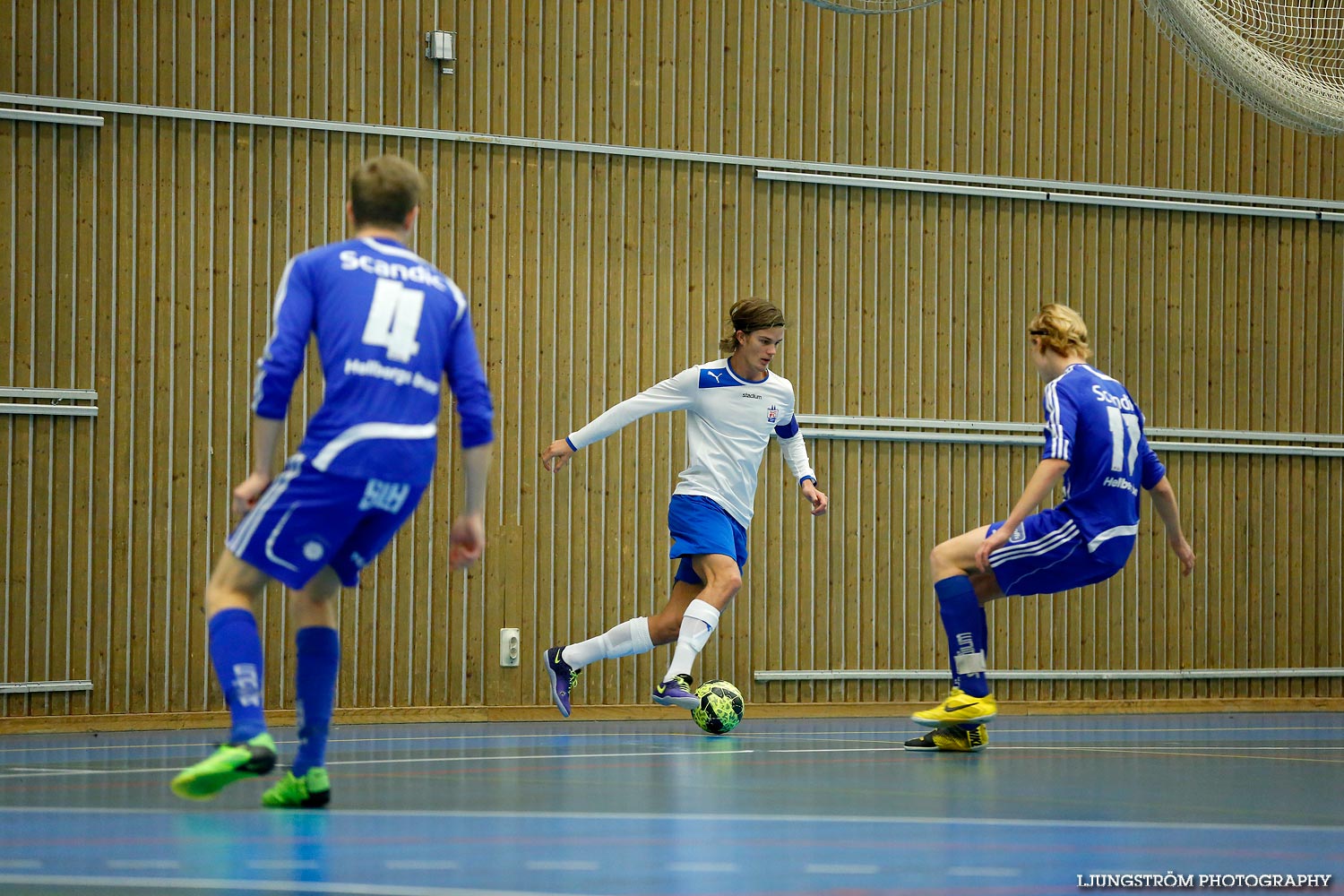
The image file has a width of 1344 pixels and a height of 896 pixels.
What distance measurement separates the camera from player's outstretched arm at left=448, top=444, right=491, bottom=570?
3.95 meters

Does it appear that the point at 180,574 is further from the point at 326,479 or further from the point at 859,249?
the point at 326,479

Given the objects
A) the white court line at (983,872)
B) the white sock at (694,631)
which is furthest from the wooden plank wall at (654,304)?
the white court line at (983,872)

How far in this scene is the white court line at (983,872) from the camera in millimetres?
3055

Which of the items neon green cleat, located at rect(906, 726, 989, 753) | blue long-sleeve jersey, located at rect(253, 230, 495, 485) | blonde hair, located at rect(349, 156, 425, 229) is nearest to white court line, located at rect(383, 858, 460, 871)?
blue long-sleeve jersey, located at rect(253, 230, 495, 485)

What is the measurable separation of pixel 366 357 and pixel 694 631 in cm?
350

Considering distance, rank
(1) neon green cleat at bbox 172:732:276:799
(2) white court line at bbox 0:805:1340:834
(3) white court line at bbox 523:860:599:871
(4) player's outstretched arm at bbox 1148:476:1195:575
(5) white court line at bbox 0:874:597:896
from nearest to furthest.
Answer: (5) white court line at bbox 0:874:597:896 < (3) white court line at bbox 523:860:599:871 < (1) neon green cleat at bbox 172:732:276:799 < (2) white court line at bbox 0:805:1340:834 < (4) player's outstretched arm at bbox 1148:476:1195:575

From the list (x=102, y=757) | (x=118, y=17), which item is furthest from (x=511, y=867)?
(x=118, y=17)

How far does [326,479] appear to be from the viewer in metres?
3.72

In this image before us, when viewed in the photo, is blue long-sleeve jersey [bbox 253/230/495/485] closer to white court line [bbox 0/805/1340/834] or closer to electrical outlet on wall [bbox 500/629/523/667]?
white court line [bbox 0/805/1340/834]

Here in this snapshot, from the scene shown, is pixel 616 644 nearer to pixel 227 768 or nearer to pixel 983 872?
pixel 227 768

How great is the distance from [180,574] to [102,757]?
2.59m

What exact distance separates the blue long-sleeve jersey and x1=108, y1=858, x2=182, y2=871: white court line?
0.98 m

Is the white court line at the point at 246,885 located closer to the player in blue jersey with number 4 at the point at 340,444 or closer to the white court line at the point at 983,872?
the player in blue jersey with number 4 at the point at 340,444

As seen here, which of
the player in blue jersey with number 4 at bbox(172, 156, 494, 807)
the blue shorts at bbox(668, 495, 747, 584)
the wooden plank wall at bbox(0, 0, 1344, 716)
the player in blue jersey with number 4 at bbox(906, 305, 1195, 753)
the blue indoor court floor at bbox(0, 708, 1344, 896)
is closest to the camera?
the blue indoor court floor at bbox(0, 708, 1344, 896)
